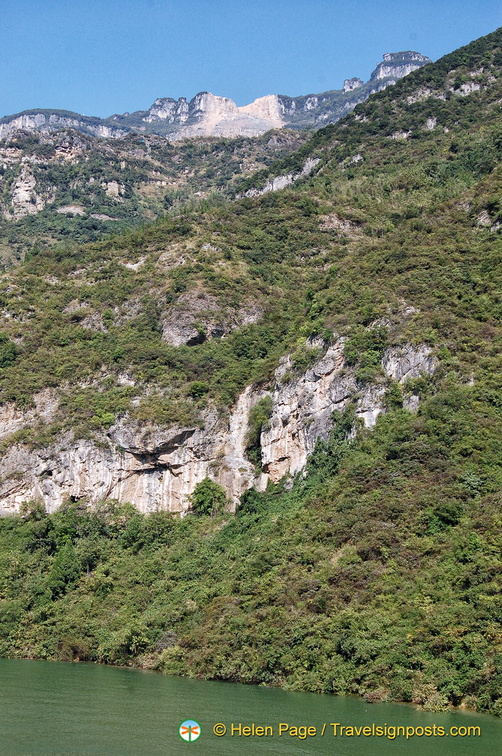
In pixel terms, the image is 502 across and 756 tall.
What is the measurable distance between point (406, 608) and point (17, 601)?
2425 cm

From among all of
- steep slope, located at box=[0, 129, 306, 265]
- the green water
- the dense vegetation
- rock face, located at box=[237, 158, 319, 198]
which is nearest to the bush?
the dense vegetation

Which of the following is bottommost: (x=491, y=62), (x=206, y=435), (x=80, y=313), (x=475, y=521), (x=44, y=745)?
(x=44, y=745)

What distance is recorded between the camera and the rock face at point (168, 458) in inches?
2050

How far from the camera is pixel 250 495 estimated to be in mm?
49500

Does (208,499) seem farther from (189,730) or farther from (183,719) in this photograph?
(189,730)

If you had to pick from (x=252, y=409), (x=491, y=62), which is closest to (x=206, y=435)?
(x=252, y=409)

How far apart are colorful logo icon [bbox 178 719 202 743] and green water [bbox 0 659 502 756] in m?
0.19

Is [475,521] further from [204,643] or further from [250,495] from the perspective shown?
[250,495]

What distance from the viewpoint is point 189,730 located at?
69.2 ft

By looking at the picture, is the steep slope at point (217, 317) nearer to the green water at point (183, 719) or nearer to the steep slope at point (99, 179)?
the green water at point (183, 719)

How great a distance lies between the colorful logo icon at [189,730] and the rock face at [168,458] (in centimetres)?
2979

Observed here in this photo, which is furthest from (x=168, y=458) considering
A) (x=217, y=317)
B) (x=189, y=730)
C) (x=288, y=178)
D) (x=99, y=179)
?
(x=99, y=179)

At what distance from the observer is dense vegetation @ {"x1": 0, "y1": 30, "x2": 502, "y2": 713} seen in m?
32.0

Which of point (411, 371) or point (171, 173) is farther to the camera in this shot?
point (171, 173)
